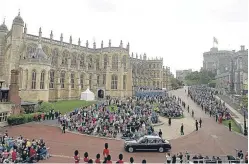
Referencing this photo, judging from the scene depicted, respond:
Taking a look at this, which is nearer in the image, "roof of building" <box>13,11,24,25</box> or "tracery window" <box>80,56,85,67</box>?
"roof of building" <box>13,11,24,25</box>

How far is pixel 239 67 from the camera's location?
69312mm

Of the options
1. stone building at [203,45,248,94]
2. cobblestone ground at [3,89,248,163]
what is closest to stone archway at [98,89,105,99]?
stone building at [203,45,248,94]

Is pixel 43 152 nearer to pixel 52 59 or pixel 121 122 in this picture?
pixel 121 122

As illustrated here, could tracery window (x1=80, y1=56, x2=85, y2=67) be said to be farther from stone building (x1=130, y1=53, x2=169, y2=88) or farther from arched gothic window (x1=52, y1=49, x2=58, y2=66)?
stone building (x1=130, y1=53, x2=169, y2=88)

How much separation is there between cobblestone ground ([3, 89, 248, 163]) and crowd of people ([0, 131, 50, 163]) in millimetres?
761

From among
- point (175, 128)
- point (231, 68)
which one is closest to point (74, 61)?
point (175, 128)

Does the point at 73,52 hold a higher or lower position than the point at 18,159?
higher

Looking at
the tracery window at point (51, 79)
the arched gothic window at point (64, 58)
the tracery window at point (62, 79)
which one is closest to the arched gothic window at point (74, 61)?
the arched gothic window at point (64, 58)

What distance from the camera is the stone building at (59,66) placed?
44.8 metres

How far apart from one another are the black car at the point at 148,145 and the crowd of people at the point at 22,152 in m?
6.24

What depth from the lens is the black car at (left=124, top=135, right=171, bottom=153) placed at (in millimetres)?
18594

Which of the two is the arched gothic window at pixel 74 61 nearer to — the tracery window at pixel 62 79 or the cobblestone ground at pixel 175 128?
the tracery window at pixel 62 79

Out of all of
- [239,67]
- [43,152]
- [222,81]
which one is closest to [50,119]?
[43,152]

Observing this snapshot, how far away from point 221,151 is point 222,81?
6963 cm
